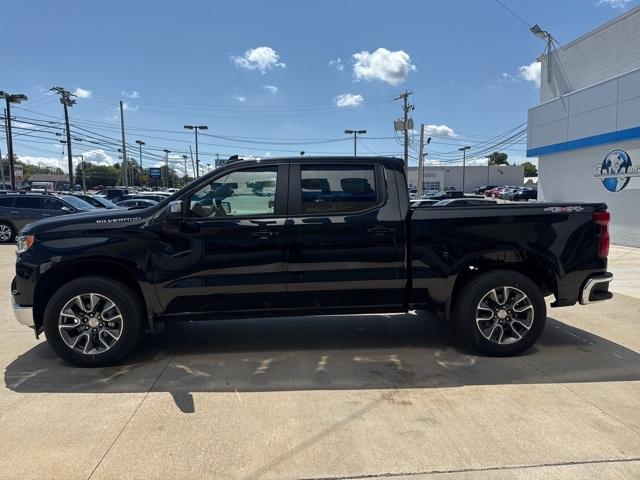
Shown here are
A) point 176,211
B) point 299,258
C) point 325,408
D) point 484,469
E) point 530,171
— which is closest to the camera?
point 484,469

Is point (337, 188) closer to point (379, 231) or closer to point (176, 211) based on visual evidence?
point (379, 231)

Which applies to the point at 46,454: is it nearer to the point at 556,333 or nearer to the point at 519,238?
the point at 519,238

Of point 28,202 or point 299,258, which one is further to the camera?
point 28,202

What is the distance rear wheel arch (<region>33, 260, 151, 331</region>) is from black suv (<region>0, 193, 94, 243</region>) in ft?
43.6

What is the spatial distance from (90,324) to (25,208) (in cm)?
1478

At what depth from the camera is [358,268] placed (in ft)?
15.8

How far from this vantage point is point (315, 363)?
4898 mm

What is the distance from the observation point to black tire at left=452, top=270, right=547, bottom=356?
195 inches

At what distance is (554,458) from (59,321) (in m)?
4.21

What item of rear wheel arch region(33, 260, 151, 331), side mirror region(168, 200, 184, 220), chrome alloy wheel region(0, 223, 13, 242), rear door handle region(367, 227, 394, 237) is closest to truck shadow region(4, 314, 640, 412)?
rear wheel arch region(33, 260, 151, 331)

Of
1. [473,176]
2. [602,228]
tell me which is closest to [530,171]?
[473,176]

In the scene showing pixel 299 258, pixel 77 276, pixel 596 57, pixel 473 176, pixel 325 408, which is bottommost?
pixel 325 408

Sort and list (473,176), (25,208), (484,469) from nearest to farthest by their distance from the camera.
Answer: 1. (484,469)
2. (25,208)
3. (473,176)

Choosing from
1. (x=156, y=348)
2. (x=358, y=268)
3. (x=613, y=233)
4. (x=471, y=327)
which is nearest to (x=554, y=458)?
(x=471, y=327)
